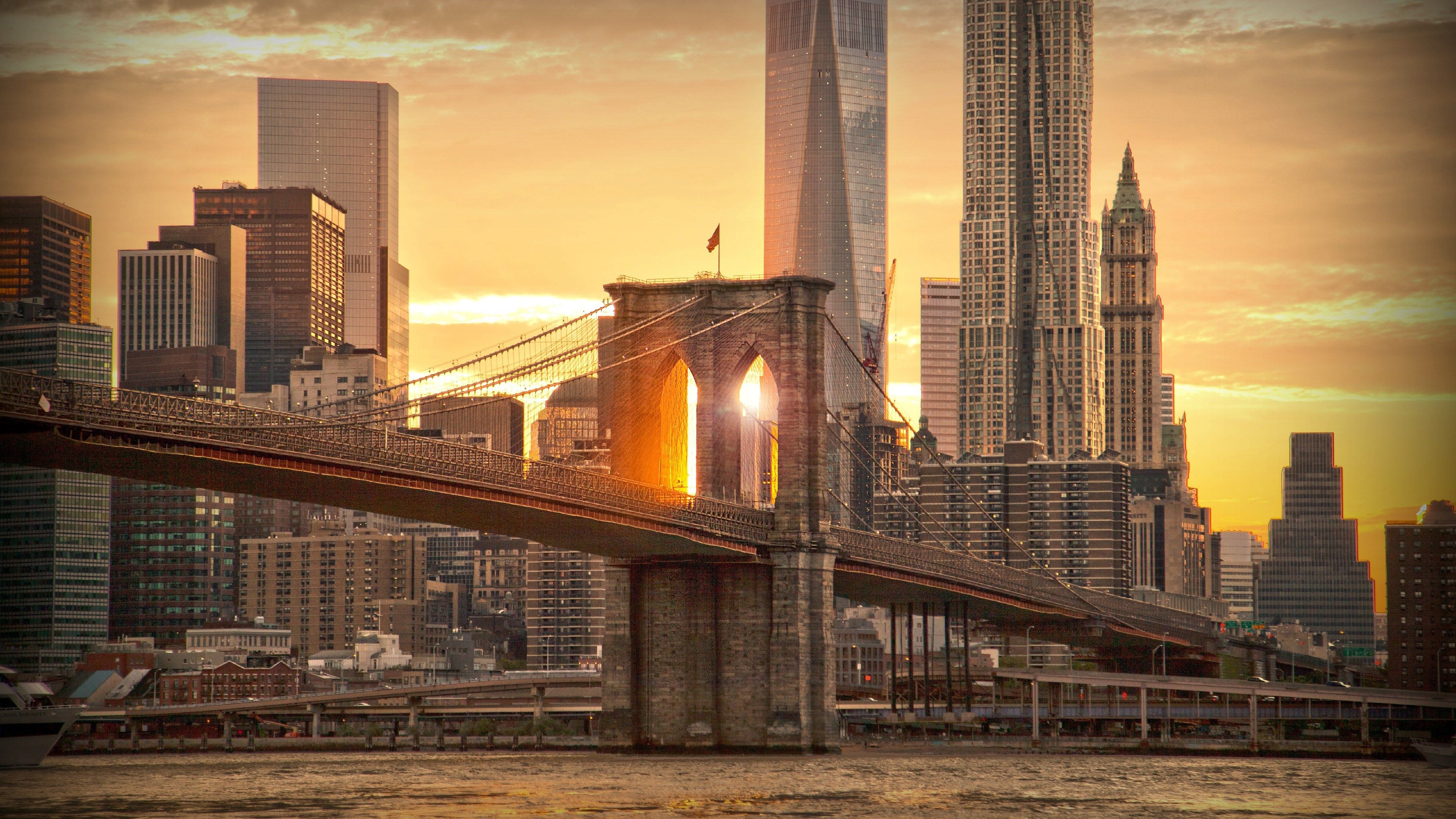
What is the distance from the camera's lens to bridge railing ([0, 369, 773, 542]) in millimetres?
58156

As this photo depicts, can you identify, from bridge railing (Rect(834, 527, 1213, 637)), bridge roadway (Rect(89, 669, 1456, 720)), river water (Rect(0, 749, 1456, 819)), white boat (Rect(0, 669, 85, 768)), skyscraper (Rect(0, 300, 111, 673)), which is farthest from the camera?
skyscraper (Rect(0, 300, 111, 673))

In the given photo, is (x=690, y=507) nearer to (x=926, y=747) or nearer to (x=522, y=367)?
(x=522, y=367)

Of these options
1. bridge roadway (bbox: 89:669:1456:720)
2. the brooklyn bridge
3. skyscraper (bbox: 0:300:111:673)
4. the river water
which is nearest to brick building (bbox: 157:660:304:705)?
bridge roadway (bbox: 89:669:1456:720)

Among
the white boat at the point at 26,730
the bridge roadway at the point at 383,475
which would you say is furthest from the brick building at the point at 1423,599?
the white boat at the point at 26,730

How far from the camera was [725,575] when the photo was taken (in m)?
84.4

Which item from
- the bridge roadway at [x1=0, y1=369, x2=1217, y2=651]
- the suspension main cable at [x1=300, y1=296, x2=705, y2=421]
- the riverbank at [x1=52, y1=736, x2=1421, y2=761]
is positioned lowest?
the riverbank at [x1=52, y1=736, x2=1421, y2=761]

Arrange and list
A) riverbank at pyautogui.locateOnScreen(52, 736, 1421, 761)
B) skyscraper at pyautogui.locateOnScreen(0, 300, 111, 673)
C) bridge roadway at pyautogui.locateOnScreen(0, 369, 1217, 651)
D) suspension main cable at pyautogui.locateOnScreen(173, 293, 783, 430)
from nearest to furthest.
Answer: bridge roadway at pyautogui.locateOnScreen(0, 369, 1217, 651) → suspension main cable at pyautogui.locateOnScreen(173, 293, 783, 430) → riverbank at pyautogui.locateOnScreen(52, 736, 1421, 761) → skyscraper at pyautogui.locateOnScreen(0, 300, 111, 673)

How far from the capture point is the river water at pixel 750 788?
63.2 m

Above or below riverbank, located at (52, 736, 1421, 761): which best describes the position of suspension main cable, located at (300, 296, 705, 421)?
above

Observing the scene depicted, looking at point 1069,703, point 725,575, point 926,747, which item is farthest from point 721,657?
point 1069,703

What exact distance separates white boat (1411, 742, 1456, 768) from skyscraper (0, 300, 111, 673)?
113 meters

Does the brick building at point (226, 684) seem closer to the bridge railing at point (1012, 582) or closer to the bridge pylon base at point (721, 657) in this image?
the bridge railing at point (1012, 582)

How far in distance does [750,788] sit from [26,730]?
102 feet

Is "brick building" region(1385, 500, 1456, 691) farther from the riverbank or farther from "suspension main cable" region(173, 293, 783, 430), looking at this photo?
"suspension main cable" region(173, 293, 783, 430)
